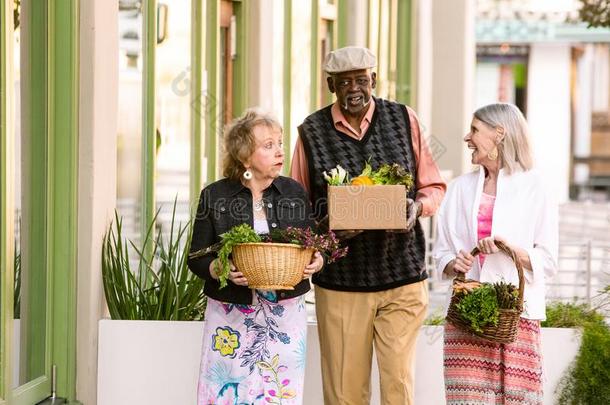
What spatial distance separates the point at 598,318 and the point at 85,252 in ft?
7.89

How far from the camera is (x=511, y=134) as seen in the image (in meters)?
4.98

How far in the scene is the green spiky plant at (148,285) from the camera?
604 centimetres

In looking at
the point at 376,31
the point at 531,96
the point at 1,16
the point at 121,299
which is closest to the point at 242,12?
the point at 121,299

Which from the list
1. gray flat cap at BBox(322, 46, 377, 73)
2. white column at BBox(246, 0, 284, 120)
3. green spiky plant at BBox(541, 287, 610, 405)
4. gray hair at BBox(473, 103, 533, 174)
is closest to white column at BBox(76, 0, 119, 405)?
gray flat cap at BBox(322, 46, 377, 73)

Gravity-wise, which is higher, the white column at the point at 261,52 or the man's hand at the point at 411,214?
the white column at the point at 261,52

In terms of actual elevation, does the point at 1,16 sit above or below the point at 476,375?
above

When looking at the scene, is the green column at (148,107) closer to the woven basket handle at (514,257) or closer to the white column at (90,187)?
the white column at (90,187)

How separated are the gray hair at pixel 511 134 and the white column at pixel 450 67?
12.7 m

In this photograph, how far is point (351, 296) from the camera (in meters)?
5.26

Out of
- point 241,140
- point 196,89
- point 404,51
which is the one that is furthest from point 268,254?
point 404,51

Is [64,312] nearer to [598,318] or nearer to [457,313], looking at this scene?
[457,313]

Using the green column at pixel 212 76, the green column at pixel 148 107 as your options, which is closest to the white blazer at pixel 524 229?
the green column at pixel 148 107

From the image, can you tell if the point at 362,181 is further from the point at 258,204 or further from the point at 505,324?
the point at 505,324

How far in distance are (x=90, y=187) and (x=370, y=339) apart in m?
1.41
